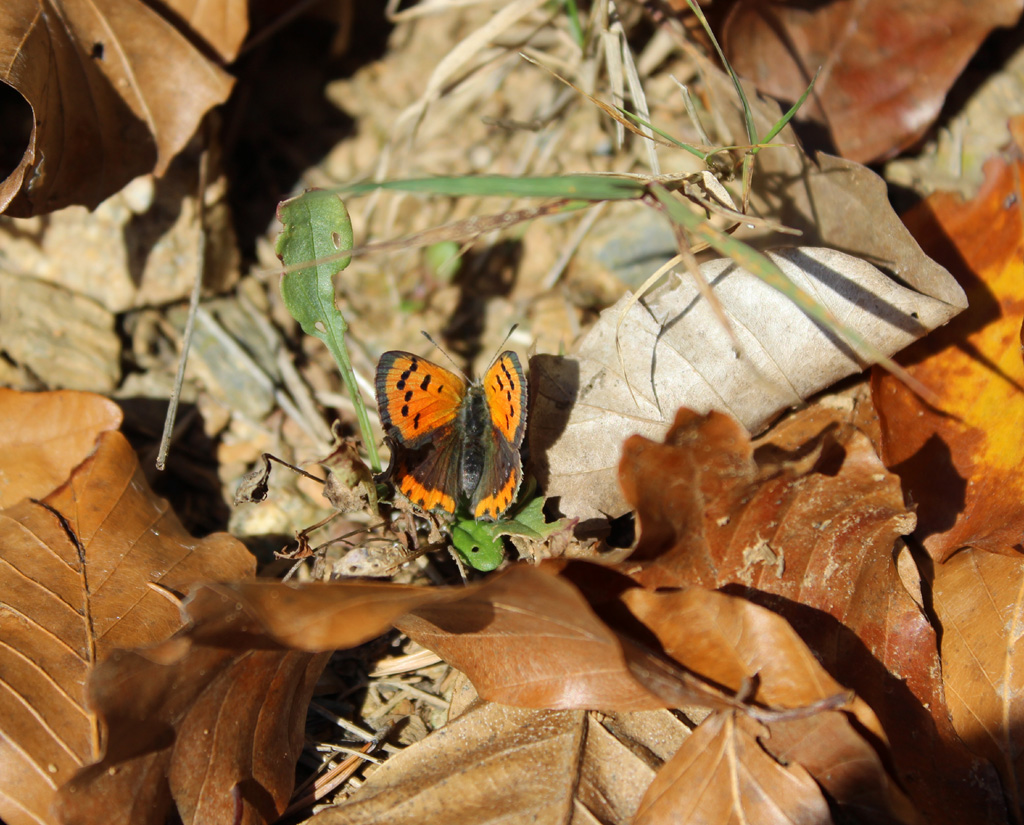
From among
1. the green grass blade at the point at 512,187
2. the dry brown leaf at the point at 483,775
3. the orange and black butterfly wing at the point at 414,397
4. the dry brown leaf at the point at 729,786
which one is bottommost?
the dry brown leaf at the point at 483,775

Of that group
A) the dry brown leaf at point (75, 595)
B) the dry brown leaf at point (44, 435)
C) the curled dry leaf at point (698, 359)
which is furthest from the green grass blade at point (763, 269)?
the dry brown leaf at point (44, 435)

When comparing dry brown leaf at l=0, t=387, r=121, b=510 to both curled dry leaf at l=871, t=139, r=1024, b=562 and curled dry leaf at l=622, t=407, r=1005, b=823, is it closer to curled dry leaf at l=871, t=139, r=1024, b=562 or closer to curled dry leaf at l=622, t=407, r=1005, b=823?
curled dry leaf at l=622, t=407, r=1005, b=823

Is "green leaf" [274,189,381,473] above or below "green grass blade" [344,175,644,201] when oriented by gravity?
below

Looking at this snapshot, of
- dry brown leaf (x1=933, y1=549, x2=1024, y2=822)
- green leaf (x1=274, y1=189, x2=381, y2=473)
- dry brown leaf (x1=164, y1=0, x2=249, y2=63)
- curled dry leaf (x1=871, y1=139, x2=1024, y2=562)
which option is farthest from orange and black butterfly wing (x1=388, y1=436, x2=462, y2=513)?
dry brown leaf (x1=164, y1=0, x2=249, y2=63)

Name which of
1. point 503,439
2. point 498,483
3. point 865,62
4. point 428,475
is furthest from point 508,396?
point 865,62

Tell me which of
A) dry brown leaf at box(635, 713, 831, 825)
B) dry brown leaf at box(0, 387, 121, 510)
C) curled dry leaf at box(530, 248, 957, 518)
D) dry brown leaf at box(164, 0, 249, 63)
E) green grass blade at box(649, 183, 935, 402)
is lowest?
dry brown leaf at box(635, 713, 831, 825)

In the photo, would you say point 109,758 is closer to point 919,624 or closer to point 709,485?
point 709,485

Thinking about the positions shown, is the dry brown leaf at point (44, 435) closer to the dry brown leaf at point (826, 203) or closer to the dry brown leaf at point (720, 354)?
the dry brown leaf at point (720, 354)

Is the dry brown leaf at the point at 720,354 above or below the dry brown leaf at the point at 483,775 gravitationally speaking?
above
